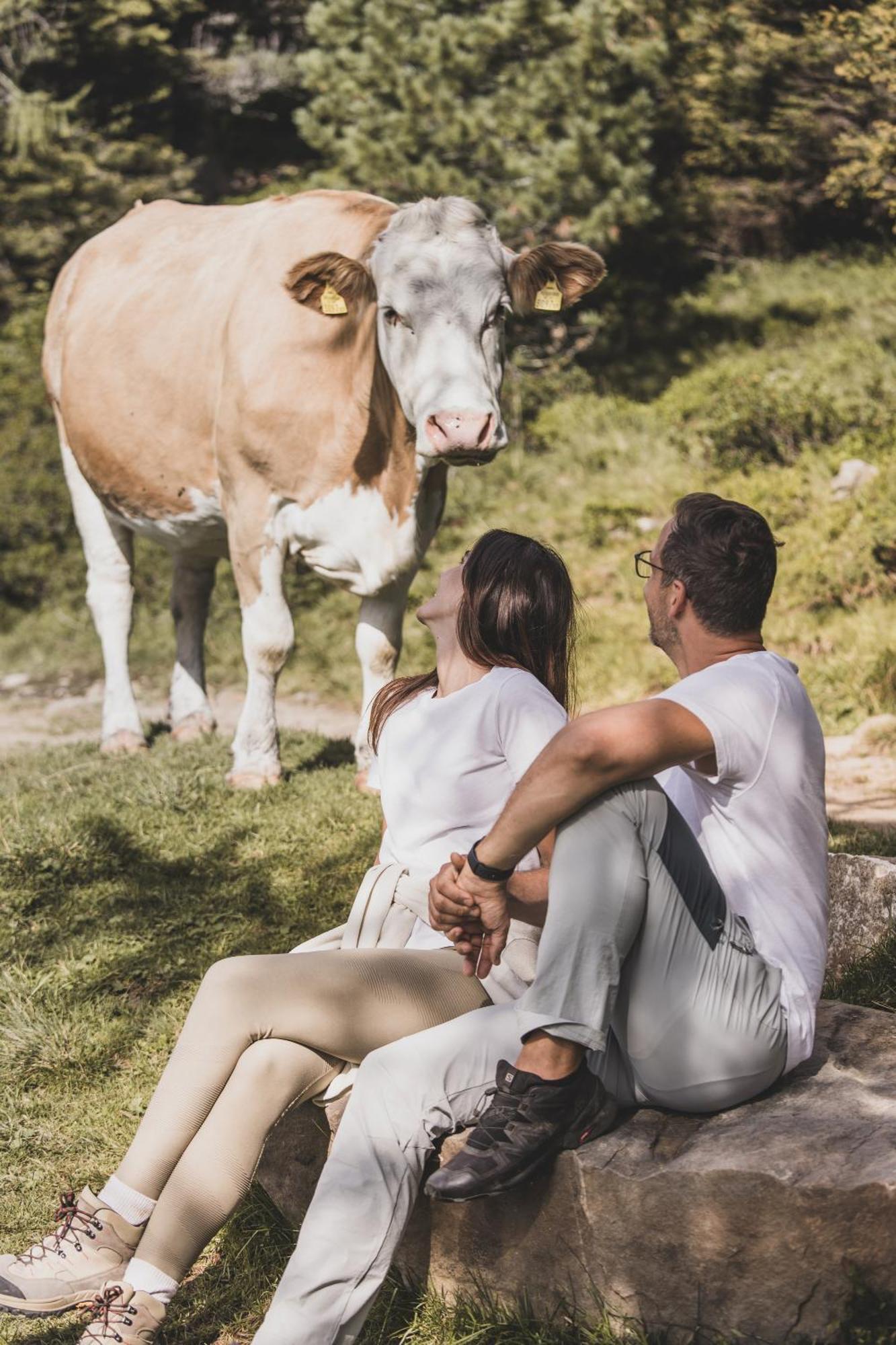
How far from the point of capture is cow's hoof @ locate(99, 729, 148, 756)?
8.14 meters

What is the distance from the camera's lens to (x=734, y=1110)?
289 cm

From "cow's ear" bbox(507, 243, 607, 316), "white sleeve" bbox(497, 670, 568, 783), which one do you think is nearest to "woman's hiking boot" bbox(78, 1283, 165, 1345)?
"white sleeve" bbox(497, 670, 568, 783)

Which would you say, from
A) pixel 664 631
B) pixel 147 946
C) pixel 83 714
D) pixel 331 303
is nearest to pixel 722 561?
pixel 664 631

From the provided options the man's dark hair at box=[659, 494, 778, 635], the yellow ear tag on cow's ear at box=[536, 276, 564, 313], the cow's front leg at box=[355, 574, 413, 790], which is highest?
the man's dark hair at box=[659, 494, 778, 635]

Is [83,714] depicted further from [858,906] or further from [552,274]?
[858,906]

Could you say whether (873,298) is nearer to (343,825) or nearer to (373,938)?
(343,825)

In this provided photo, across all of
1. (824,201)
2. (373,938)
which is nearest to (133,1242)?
(373,938)

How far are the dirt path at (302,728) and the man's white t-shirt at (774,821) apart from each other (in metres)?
3.54

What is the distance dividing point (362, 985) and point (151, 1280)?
73 centimetres

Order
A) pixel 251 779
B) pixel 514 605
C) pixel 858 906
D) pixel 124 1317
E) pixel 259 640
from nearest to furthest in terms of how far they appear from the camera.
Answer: pixel 124 1317, pixel 514 605, pixel 858 906, pixel 251 779, pixel 259 640

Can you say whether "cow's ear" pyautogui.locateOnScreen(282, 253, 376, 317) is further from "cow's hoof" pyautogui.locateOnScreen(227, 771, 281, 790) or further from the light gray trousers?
the light gray trousers

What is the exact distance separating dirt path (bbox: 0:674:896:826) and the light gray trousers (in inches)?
147

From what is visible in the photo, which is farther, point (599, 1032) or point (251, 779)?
point (251, 779)

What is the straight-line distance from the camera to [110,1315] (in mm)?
2859
